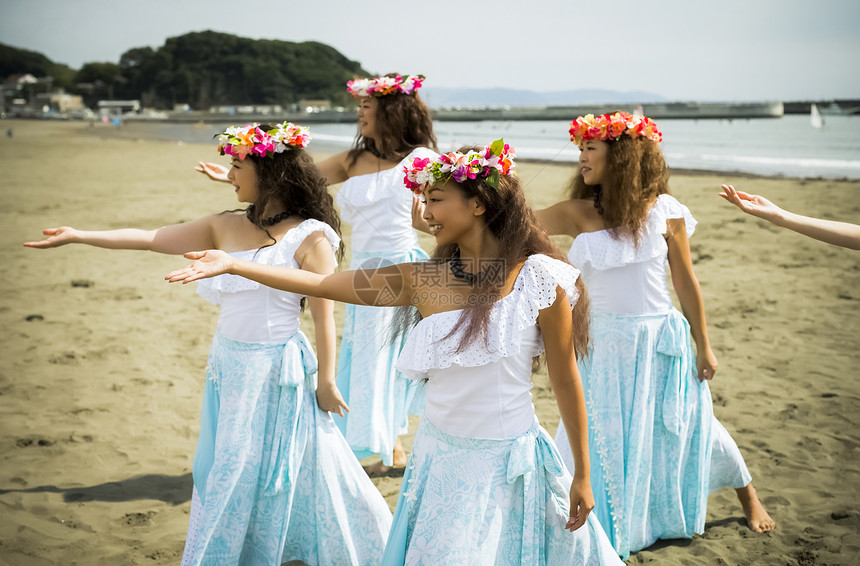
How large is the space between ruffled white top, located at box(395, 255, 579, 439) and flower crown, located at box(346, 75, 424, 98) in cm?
277

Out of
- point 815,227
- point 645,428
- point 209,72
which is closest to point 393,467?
point 645,428

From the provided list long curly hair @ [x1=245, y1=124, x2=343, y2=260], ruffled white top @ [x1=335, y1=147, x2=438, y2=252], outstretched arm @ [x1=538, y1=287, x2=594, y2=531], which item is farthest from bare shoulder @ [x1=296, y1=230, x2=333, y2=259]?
ruffled white top @ [x1=335, y1=147, x2=438, y2=252]

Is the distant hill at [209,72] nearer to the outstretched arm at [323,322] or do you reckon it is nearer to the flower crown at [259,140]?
the flower crown at [259,140]

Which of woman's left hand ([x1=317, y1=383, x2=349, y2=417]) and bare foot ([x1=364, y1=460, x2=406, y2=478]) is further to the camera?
bare foot ([x1=364, y1=460, x2=406, y2=478])

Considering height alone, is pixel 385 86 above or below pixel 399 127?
above

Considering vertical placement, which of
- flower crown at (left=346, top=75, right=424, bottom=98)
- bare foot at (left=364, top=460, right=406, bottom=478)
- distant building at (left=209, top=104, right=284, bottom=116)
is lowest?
bare foot at (left=364, top=460, right=406, bottom=478)

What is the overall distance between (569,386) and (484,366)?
300 mm

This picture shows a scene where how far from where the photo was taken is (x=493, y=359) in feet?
7.50

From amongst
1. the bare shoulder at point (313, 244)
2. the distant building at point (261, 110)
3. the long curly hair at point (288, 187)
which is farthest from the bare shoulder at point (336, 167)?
the distant building at point (261, 110)

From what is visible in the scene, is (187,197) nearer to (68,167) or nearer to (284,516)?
(68,167)

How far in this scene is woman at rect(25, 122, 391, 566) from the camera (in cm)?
308

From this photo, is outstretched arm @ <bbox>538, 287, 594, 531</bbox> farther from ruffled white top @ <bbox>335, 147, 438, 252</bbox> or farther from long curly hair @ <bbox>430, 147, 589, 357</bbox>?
ruffled white top @ <bbox>335, 147, 438, 252</bbox>

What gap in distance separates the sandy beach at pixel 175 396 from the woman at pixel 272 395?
2.94 ft

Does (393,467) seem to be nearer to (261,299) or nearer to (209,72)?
(261,299)
